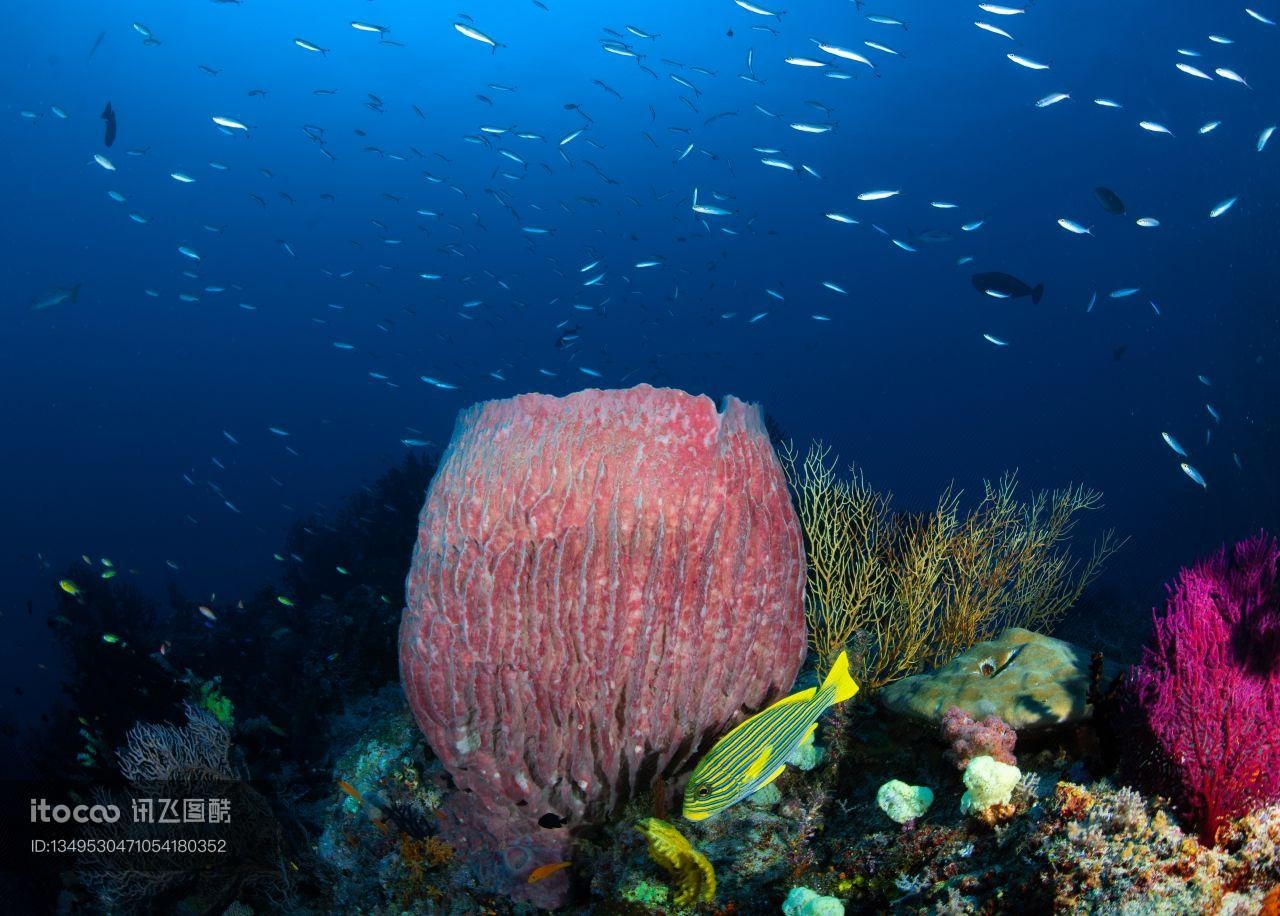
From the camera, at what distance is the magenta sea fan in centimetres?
224

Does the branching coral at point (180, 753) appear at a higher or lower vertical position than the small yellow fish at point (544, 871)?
lower

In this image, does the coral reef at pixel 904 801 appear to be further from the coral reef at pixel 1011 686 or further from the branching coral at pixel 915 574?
the branching coral at pixel 915 574

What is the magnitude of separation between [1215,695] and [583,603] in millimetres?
2585

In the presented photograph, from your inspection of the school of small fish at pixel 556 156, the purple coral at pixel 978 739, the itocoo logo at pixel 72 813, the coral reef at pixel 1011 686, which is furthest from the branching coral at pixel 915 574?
the school of small fish at pixel 556 156

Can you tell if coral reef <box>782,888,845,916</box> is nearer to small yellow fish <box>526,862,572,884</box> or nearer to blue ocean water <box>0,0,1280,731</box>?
small yellow fish <box>526,862,572,884</box>

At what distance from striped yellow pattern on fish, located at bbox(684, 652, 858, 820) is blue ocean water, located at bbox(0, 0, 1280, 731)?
45841 mm

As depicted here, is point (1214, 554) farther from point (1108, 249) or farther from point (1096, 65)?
point (1108, 249)

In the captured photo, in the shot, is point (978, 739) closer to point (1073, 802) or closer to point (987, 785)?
point (987, 785)

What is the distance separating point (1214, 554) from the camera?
3.39 m

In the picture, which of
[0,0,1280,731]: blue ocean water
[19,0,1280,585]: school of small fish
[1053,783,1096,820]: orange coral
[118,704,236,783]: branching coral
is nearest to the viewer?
[1053,783,1096,820]: orange coral

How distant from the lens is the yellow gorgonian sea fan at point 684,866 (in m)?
2.68

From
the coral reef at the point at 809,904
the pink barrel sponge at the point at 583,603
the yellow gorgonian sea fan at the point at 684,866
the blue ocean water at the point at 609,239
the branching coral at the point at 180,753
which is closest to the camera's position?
the coral reef at the point at 809,904

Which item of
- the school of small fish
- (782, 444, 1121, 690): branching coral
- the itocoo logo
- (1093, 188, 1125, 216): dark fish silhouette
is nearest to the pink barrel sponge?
(782, 444, 1121, 690): branching coral

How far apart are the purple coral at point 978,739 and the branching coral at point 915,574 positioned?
54.6 inches
